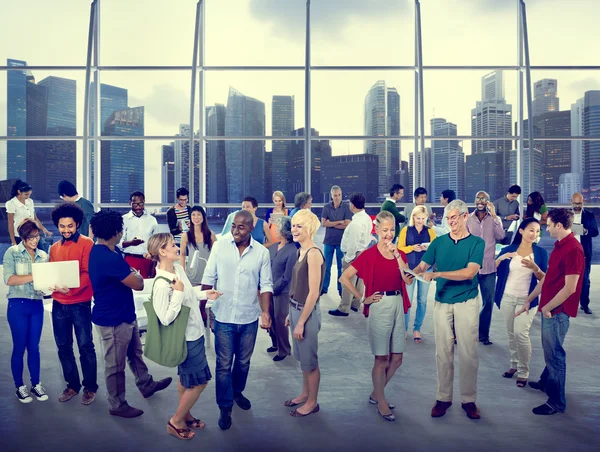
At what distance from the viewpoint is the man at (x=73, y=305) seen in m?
4.05

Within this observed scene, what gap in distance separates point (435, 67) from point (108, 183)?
649 cm

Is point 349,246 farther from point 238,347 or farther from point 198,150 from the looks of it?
point 198,150

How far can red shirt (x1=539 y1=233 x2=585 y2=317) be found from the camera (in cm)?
387

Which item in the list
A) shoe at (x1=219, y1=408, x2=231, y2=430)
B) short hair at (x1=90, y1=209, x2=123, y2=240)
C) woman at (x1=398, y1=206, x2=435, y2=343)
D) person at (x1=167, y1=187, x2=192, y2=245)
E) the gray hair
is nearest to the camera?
shoe at (x1=219, y1=408, x2=231, y2=430)

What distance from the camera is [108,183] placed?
36.4 feet

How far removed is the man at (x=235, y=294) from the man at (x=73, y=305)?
36.9 inches

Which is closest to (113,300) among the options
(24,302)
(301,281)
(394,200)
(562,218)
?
(24,302)

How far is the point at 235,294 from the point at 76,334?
4.23 ft

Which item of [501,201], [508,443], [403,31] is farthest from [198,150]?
[508,443]

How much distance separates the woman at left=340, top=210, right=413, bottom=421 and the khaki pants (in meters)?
0.29

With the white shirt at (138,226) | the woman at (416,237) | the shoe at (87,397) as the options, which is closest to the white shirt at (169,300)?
the shoe at (87,397)

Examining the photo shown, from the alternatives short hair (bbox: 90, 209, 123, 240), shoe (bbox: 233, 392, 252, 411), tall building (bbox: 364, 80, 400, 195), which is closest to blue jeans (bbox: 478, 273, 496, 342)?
shoe (bbox: 233, 392, 252, 411)

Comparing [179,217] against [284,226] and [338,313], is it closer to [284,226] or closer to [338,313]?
[338,313]

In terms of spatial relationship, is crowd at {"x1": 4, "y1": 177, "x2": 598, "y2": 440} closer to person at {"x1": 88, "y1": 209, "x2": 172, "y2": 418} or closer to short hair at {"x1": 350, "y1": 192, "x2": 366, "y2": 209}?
person at {"x1": 88, "y1": 209, "x2": 172, "y2": 418}
